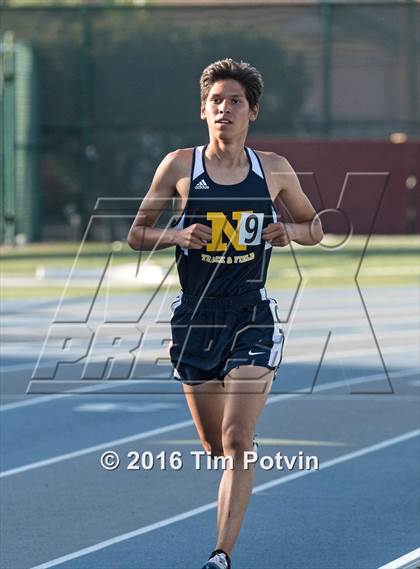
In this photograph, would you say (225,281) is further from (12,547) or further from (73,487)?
(73,487)

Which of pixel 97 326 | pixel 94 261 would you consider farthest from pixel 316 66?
pixel 97 326

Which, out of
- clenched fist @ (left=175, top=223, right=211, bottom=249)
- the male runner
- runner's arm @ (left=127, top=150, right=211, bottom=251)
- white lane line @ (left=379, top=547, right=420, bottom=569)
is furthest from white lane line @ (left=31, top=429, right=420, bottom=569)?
clenched fist @ (left=175, top=223, right=211, bottom=249)

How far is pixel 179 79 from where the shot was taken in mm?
39344

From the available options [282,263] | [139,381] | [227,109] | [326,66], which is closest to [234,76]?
[227,109]

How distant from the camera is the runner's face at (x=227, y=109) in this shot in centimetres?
686

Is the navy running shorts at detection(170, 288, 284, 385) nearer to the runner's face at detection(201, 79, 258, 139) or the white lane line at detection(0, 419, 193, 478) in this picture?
the runner's face at detection(201, 79, 258, 139)

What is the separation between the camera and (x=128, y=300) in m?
22.7

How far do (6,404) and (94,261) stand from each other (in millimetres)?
19305

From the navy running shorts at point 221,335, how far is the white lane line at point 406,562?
1.11m

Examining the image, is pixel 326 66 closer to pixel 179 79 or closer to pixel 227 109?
pixel 179 79

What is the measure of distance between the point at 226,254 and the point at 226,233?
0.10m

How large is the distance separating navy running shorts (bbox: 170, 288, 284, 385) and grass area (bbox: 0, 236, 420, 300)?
46.1 ft

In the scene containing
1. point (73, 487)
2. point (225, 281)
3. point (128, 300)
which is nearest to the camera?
point (225, 281)

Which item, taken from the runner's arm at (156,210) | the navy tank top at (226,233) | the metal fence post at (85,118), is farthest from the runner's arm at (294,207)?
the metal fence post at (85,118)
